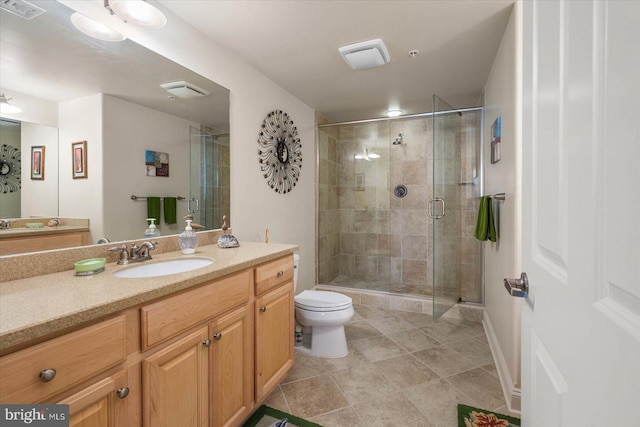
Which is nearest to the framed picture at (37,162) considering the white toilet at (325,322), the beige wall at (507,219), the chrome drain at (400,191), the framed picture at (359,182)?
the white toilet at (325,322)

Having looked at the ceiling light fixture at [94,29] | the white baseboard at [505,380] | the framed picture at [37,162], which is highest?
the ceiling light fixture at [94,29]

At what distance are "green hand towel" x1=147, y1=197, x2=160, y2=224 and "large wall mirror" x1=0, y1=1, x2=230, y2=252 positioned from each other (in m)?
0.03

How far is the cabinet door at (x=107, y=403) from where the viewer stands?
838mm

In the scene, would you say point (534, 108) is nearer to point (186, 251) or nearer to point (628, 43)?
point (628, 43)

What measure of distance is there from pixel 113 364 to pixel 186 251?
0.88 metres

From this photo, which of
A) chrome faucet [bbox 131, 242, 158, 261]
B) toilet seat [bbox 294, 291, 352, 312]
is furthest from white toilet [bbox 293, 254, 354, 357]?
chrome faucet [bbox 131, 242, 158, 261]

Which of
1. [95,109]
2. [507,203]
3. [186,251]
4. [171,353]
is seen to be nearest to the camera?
[171,353]

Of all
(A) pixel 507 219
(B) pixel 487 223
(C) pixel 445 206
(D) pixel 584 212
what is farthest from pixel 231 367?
(C) pixel 445 206

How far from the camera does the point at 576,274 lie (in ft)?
1.80

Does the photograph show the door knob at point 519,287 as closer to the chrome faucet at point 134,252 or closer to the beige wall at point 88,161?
the chrome faucet at point 134,252

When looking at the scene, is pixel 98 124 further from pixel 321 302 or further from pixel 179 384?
pixel 321 302

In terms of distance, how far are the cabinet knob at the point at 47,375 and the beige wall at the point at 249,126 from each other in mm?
1520

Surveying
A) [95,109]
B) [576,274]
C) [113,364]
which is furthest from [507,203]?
[95,109]

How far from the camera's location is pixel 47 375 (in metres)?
0.77
